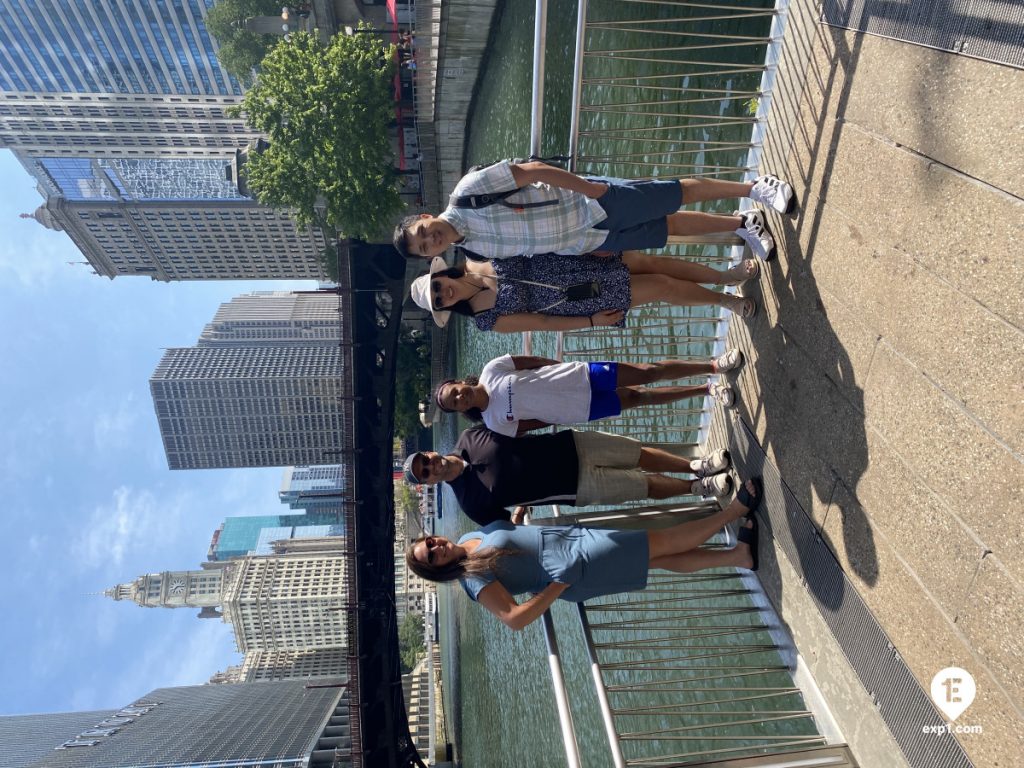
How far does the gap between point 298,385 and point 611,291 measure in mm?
79862

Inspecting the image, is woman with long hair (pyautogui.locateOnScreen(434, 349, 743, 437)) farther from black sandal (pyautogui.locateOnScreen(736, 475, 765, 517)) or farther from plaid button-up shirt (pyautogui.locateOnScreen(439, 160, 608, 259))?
black sandal (pyautogui.locateOnScreen(736, 475, 765, 517))

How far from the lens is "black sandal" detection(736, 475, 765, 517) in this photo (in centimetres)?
426

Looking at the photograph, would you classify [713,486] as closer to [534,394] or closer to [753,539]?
[753,539]

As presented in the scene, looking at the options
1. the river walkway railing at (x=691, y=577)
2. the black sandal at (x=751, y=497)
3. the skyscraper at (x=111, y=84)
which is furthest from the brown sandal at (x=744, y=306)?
the skyscraper at (x=111, y=84)

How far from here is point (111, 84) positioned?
6384 cm

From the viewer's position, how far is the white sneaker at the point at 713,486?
458 centimetres

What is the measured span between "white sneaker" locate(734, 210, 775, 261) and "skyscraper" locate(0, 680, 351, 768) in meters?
36.5

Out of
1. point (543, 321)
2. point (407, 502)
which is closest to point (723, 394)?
point (543, 321)

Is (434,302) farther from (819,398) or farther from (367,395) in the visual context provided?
(367,395)

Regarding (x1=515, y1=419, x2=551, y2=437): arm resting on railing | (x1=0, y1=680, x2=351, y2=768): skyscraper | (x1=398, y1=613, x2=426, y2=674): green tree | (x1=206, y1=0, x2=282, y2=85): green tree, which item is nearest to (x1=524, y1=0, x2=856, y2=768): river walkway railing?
(x1=515, y1=419, x2=551, y2=437): arm resting on railing

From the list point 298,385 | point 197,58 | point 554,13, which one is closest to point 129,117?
point 197,58

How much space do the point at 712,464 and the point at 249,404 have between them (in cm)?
8607

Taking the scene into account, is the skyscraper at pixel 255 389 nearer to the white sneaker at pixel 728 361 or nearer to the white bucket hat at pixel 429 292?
the white sneaker at pixel 728 361

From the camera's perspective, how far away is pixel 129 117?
209 feet
